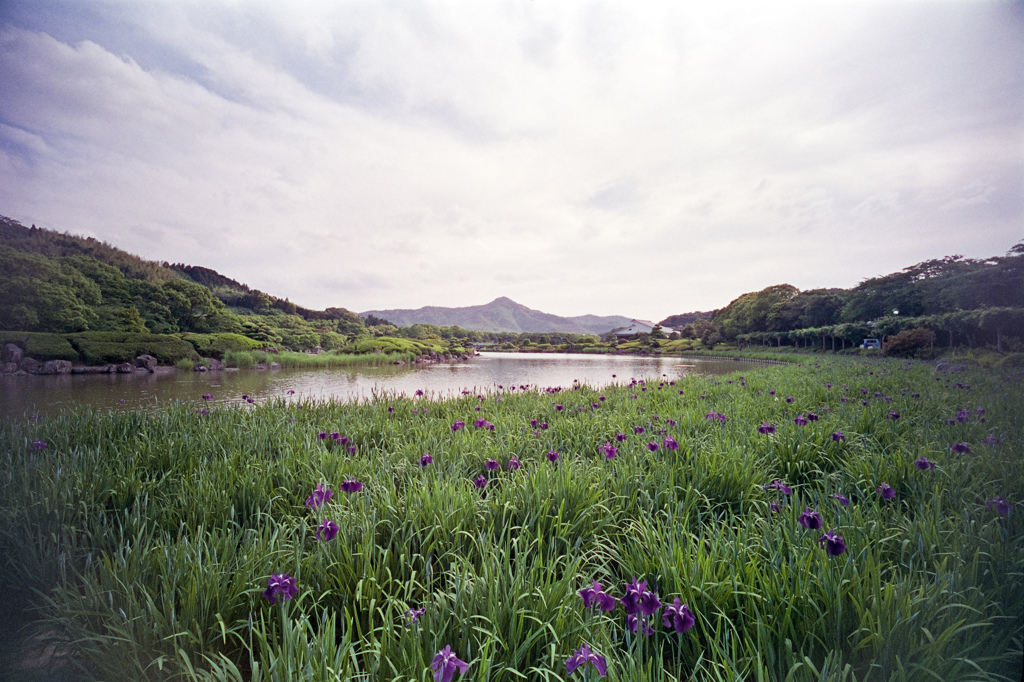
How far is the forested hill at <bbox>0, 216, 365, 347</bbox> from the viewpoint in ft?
7.70

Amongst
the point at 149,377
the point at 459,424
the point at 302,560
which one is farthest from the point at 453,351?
the point at 302,560

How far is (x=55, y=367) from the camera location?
315 centimetres

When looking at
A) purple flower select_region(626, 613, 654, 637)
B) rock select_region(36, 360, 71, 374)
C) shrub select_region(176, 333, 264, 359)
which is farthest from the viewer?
shrub select_region(176, 333, 264, 359)

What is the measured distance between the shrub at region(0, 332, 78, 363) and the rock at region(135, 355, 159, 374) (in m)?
1.30

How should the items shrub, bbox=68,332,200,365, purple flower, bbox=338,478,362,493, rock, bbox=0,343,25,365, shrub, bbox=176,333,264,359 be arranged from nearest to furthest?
purple flower, bbox=338,478,362,493 < rock, bbox=0,343,25,365 < shrub, bbox=68,332,200,365 < shrub, bbox=176,333,264,359

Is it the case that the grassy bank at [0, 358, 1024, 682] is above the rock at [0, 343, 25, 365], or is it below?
below

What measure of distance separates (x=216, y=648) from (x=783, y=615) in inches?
74.1

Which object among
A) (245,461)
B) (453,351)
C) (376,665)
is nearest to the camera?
(376,665)

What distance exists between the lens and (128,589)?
1.26m

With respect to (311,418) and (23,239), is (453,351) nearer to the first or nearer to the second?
(311,418)

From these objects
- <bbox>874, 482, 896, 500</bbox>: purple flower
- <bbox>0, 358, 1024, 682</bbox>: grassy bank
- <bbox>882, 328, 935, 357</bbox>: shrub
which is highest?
<bbox>882, 328, 935, 357</bbox>: shrub

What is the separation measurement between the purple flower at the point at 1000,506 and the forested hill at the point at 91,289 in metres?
4.67

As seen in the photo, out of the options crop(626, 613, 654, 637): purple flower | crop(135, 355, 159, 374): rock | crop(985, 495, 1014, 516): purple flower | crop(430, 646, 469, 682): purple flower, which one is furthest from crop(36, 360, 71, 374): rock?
crop(985, 495, 1014, 516): purple flower

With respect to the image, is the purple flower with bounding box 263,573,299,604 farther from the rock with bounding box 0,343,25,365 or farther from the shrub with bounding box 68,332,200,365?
the shrub with bounding box 68,332,200,365
